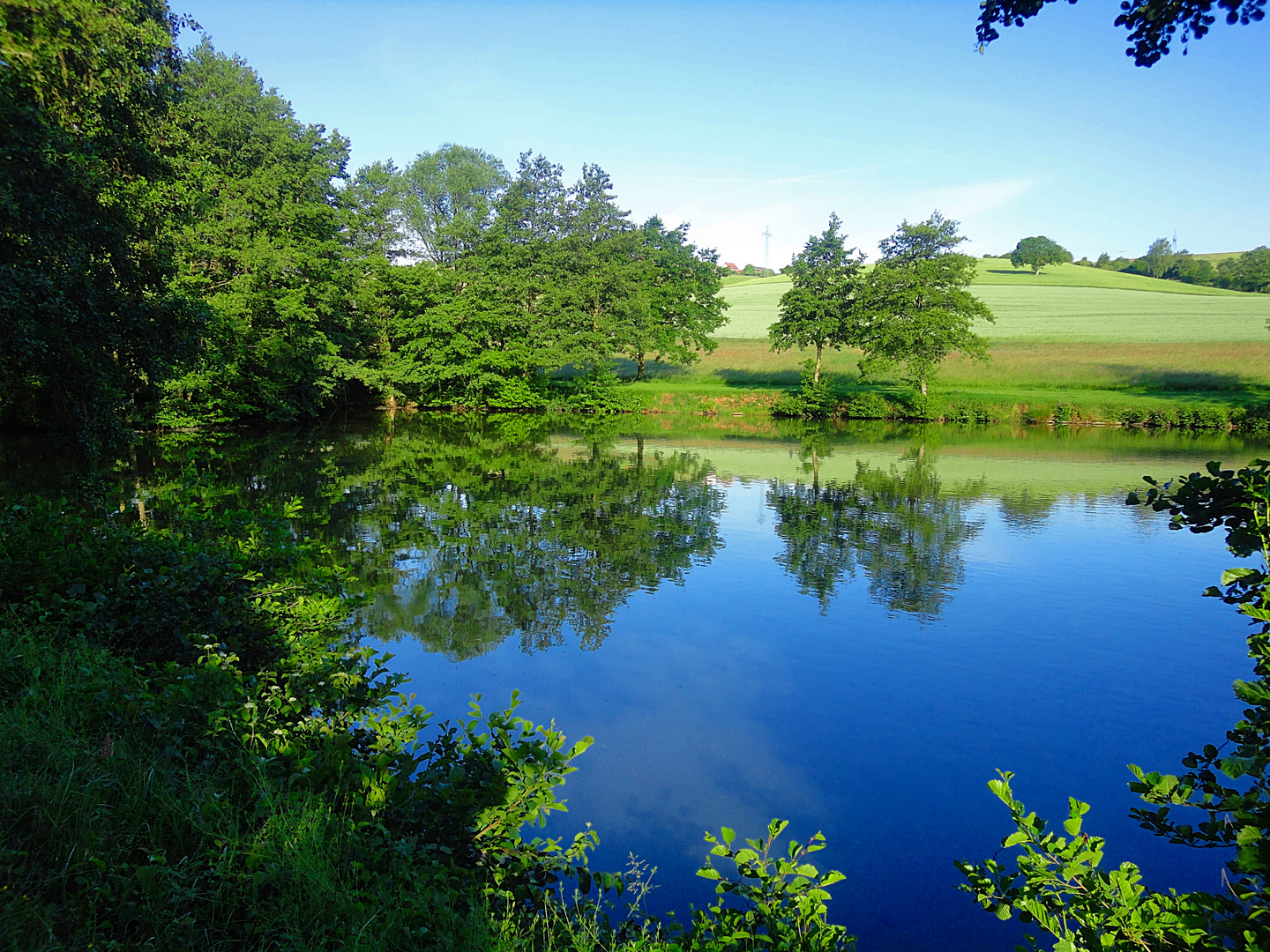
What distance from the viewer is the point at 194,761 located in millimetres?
4168

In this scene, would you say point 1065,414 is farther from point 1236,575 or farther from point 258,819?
point 258,819

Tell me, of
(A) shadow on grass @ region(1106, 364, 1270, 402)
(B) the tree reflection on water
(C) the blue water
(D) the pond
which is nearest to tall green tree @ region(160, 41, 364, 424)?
(D) the pond

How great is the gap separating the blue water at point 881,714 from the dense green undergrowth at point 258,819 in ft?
3.34

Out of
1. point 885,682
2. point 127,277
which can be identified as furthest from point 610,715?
point 127,277

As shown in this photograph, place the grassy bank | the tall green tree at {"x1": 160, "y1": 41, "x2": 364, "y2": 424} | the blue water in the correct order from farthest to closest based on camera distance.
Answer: the grassy bank → the tall green tree at {"x1": 160, "y1": 41, "x2": 364, "y2": 424} → the blue water

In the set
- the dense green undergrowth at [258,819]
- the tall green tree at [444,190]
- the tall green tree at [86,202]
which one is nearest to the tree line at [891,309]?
the tall green tree at [444,190]

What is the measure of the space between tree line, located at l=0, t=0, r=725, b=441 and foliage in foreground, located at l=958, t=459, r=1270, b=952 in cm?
1202

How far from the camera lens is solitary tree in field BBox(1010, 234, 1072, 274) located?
104062mm

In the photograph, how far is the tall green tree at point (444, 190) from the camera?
5853 cm

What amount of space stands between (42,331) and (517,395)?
39960 mm

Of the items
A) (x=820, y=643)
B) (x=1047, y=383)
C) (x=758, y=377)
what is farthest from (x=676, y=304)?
(x=820, y=643)

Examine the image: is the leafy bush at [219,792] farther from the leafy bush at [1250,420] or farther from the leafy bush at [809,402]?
the leafy bush at [1250,420]

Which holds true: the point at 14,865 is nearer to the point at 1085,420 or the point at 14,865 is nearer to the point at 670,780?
the point at 670,780

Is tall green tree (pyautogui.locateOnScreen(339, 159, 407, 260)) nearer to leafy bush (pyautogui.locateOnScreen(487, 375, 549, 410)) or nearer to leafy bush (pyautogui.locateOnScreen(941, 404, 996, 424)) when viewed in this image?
leafy bush (pyautogui.locateOnScreen(487, 375, 549, 410))
